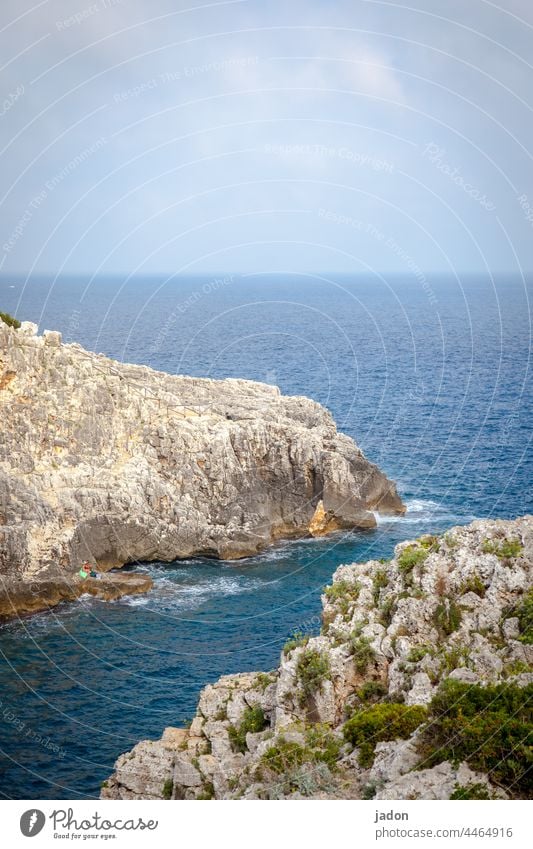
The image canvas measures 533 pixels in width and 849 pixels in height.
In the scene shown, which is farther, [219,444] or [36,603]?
[219,444]

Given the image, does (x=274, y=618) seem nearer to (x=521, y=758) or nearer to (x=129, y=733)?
(x=129, y=733)

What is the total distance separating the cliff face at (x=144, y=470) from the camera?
2457 inches

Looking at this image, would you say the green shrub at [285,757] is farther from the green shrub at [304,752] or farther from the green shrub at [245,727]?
the green shrub at [245,727]

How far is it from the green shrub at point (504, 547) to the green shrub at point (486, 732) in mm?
7281

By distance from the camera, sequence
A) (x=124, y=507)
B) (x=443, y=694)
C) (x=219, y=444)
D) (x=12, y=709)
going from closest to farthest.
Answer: (x=443, y=694), (x=12, y=709), (x=124, y=507), (x=219, y=444)

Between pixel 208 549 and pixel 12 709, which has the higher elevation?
pixel 208 549

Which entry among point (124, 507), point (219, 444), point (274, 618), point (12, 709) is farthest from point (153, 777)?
point (219, 444)

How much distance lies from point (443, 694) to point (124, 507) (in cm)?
4291

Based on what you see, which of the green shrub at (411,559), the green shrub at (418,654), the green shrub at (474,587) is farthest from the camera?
the green shrub at (411,559)

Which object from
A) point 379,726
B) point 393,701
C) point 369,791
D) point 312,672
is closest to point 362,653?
point 312,672

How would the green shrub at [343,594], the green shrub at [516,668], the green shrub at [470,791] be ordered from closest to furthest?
the green shrub at [470,791], the green shrub at [516,668], the green shrub at [343,594]

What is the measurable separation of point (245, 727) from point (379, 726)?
638cm

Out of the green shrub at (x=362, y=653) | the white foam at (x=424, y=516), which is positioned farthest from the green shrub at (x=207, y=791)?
the white foam at (x=424, y=516)

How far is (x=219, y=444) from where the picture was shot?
70.9 meters
